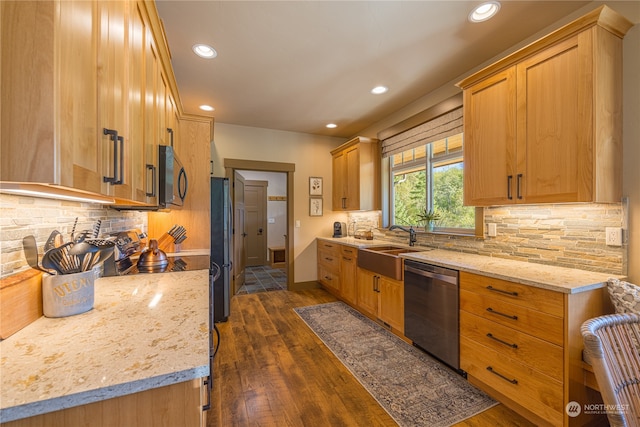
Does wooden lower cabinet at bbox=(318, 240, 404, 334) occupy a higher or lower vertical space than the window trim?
lower

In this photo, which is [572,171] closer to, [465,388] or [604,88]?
[604,88]

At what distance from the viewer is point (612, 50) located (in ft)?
5.13

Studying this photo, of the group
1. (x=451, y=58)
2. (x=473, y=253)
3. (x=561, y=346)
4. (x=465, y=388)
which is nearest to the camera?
(x=561, y=346)

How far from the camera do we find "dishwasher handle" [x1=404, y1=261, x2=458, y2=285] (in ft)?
6.56

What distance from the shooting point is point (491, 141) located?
203 centimetres

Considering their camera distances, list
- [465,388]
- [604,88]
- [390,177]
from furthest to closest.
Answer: [390,177] < [465,388] < [604,88]

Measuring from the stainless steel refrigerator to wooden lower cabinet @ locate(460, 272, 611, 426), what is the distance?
2439 millimetres

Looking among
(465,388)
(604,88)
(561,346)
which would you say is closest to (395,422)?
(465,388)

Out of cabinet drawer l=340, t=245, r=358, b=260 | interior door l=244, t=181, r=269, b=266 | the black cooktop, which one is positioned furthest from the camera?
interior door l=244, t=181, r=269, b=266

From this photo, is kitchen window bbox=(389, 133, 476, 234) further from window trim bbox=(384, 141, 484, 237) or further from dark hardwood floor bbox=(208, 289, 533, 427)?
dark hardwood floor bbox=(208, 289, 533, 427)

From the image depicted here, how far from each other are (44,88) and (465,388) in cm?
265

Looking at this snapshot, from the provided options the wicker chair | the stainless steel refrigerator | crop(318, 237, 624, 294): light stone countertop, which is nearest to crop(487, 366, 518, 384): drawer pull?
crop(318, 237, 624, 294): light stone countertop

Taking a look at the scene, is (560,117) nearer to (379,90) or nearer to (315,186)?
(379,90)

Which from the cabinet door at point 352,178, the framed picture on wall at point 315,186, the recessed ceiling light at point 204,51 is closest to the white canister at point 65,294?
the recessed ceiling light at point 204,51
